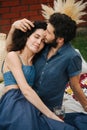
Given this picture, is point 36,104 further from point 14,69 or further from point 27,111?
point 14,69

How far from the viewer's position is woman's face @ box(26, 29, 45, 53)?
4.70 meters

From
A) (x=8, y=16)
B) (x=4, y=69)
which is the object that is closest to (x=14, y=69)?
(x=4, y=69)

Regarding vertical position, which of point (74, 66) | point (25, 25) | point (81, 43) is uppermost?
point (25, 25)

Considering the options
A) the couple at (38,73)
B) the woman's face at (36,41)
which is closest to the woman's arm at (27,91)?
the couple at (38,73)

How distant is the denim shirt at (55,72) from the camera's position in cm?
461

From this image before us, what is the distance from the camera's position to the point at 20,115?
4.43 meters

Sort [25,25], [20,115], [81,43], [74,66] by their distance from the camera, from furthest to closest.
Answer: [81,43] < [25,25] < [74,66] < [20,115]

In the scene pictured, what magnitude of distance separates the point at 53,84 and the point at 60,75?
0.38 feet

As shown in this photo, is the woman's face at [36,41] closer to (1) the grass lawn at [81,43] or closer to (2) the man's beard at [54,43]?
(2) the man's beard at [54,43]

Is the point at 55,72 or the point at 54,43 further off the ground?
the point at 54,43

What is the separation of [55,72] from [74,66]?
0.60 ft

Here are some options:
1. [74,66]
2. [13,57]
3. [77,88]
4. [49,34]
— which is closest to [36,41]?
[49,34]

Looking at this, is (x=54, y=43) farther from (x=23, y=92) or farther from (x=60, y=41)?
(x=23, y=92)

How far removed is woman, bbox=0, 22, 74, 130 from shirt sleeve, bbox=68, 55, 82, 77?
0.34 metres
